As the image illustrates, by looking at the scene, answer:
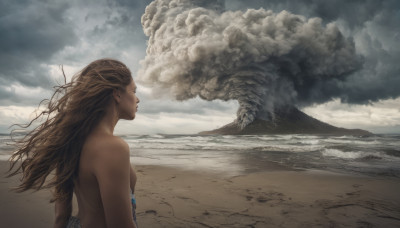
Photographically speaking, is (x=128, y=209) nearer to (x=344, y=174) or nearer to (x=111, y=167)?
(x=111, y=167)

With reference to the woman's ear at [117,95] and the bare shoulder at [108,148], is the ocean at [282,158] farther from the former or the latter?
the bare shoulder at [108,148]

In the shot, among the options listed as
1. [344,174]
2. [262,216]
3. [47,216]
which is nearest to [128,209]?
[262,216]

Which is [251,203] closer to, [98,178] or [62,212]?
[62,212]

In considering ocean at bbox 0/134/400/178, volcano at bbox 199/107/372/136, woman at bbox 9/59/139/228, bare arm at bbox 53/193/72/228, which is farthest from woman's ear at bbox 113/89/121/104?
volcano at bbox 199/107/372/136

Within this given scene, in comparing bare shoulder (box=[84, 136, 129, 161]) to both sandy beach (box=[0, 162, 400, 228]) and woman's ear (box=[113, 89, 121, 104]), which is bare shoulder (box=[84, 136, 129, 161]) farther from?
sandy beach (box=[0, 162, 400, 228])

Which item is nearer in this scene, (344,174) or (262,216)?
(262,216)

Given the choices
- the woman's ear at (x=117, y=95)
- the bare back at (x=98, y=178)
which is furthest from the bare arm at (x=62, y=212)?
the woman's ear at (x=117, y=95)
